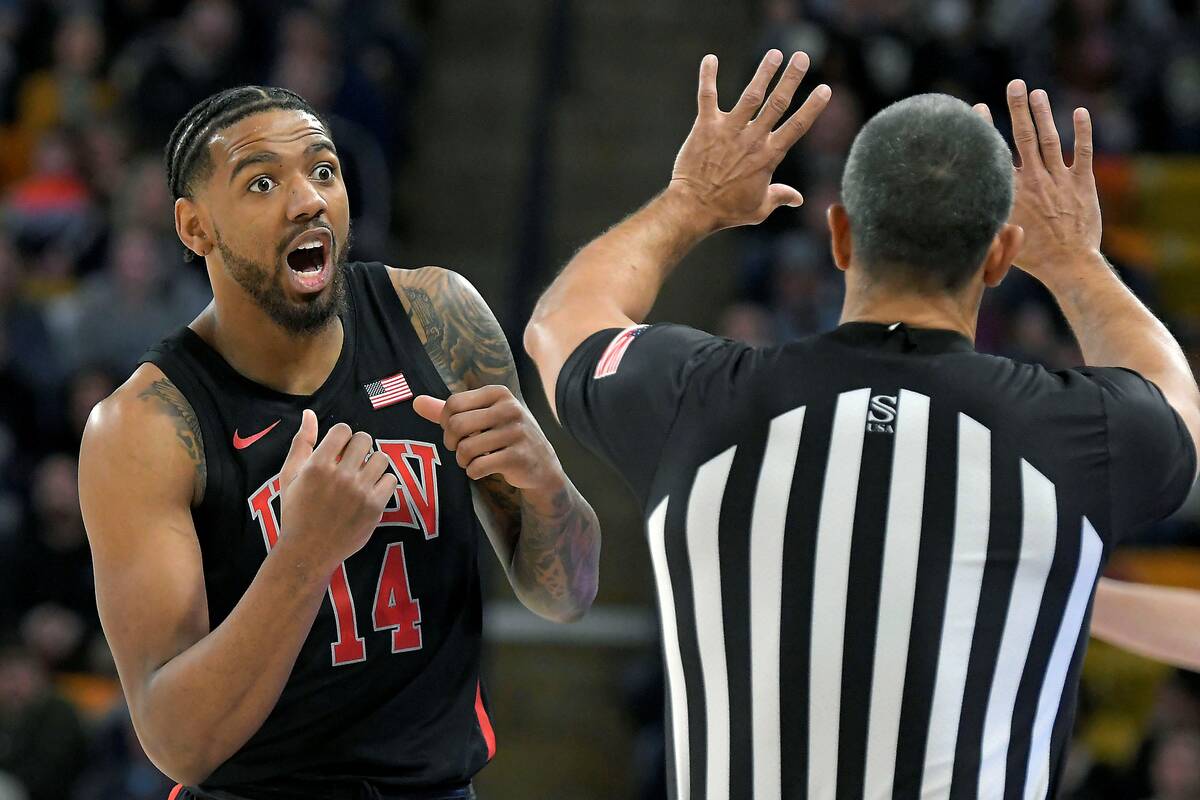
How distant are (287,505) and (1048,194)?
1.53 meters

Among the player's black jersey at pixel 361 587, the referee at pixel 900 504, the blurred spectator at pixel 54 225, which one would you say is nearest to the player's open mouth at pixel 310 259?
the player's black jersey at pixel 361 587

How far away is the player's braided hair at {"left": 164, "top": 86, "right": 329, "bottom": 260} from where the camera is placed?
346 centimetres

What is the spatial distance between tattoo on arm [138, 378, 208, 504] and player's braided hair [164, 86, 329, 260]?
425 millimetres

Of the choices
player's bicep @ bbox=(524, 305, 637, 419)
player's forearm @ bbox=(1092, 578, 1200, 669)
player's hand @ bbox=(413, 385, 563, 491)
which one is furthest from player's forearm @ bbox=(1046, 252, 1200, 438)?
player's hand @ bbox=(413, 385, 563, 491)

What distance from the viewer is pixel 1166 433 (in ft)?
8.84

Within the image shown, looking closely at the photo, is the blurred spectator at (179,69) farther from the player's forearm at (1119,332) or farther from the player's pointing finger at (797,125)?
the player's forearm at (1119,332)

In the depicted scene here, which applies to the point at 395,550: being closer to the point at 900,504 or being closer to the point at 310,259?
the point at 310,259

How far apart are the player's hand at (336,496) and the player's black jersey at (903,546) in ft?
1.91

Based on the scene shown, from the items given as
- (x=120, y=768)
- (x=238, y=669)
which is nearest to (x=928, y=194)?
(x=238, y=669)

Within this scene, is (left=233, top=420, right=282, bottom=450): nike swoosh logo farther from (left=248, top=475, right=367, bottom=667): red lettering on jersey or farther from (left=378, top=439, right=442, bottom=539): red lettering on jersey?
(left=378, top=439, right=442, bottom=539): red lettering on jersey

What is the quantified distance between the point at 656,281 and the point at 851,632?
0.79 meters

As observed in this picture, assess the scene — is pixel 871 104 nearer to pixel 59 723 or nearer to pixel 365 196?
pixel 365 196

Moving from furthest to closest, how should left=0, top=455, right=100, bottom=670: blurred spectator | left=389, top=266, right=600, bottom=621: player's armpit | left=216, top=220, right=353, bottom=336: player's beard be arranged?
left=0, top=455, right=100, bottom=670: blurred spectator, left=389, top=266, right=600, bottom=621: player's armpit, left=216, top=220, right=353, bottom=336: player's beard

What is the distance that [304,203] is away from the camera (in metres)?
3.39
